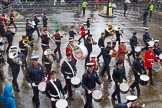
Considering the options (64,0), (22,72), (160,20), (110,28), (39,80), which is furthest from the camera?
(64,0)

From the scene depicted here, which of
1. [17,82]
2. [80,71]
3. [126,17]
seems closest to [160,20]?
[126,17]

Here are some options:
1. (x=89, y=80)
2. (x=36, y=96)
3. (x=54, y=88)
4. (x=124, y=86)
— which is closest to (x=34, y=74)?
(x=36, y=96)

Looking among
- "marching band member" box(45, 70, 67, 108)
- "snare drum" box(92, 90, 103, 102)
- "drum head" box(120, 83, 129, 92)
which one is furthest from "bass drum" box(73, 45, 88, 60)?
"marching band member" box(45, 70, 67, 108)

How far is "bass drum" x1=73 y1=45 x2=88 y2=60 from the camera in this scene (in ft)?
44.4

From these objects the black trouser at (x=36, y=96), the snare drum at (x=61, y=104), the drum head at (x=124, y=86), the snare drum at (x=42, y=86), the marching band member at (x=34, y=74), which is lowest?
the black trouser at (x=36, y=96)

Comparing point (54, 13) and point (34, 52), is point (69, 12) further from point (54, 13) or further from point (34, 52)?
point (34, 52)

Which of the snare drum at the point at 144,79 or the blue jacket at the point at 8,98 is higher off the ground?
the blue jacket at the point at 8,98

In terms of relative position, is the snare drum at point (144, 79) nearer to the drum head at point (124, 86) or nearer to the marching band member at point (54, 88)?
the drum head at point (124, 86)

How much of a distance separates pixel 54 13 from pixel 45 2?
11.1ft

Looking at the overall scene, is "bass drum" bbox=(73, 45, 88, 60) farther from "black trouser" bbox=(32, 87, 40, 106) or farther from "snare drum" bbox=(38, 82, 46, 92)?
"snare drum" bbox=(38, 82, 46, 92)

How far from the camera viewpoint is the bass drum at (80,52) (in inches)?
532

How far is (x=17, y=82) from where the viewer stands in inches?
540

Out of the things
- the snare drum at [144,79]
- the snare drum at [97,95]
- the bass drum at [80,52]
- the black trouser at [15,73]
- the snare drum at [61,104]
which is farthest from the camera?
the bass drum at [80,52]

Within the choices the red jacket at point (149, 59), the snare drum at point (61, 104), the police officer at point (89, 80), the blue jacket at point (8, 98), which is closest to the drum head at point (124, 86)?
the police officer at point (89, 80)
